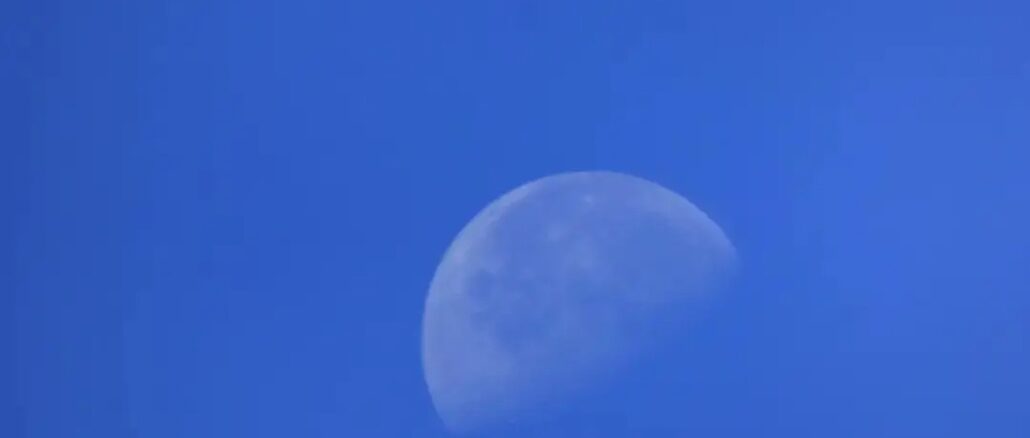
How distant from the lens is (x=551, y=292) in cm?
132

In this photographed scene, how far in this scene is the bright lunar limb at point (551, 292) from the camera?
1313 mm

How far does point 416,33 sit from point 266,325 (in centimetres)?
37

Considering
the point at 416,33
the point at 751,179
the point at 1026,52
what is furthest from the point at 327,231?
the point at 1026,52

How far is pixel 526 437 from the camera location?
4.32ft

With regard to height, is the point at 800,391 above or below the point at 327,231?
below

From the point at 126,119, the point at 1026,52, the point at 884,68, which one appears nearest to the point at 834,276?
the point at 884,68

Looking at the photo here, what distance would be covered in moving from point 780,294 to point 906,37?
34 cm

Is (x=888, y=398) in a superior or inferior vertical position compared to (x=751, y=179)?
inferior

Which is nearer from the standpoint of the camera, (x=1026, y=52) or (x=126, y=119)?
(x=126, y=119)

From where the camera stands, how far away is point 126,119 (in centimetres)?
129

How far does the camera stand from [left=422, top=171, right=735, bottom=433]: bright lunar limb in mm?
1313

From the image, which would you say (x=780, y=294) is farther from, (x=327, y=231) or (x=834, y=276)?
(x=327, y=231)

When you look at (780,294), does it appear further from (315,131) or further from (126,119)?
(126,119)

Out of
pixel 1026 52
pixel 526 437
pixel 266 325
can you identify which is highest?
pixel 1026 52
